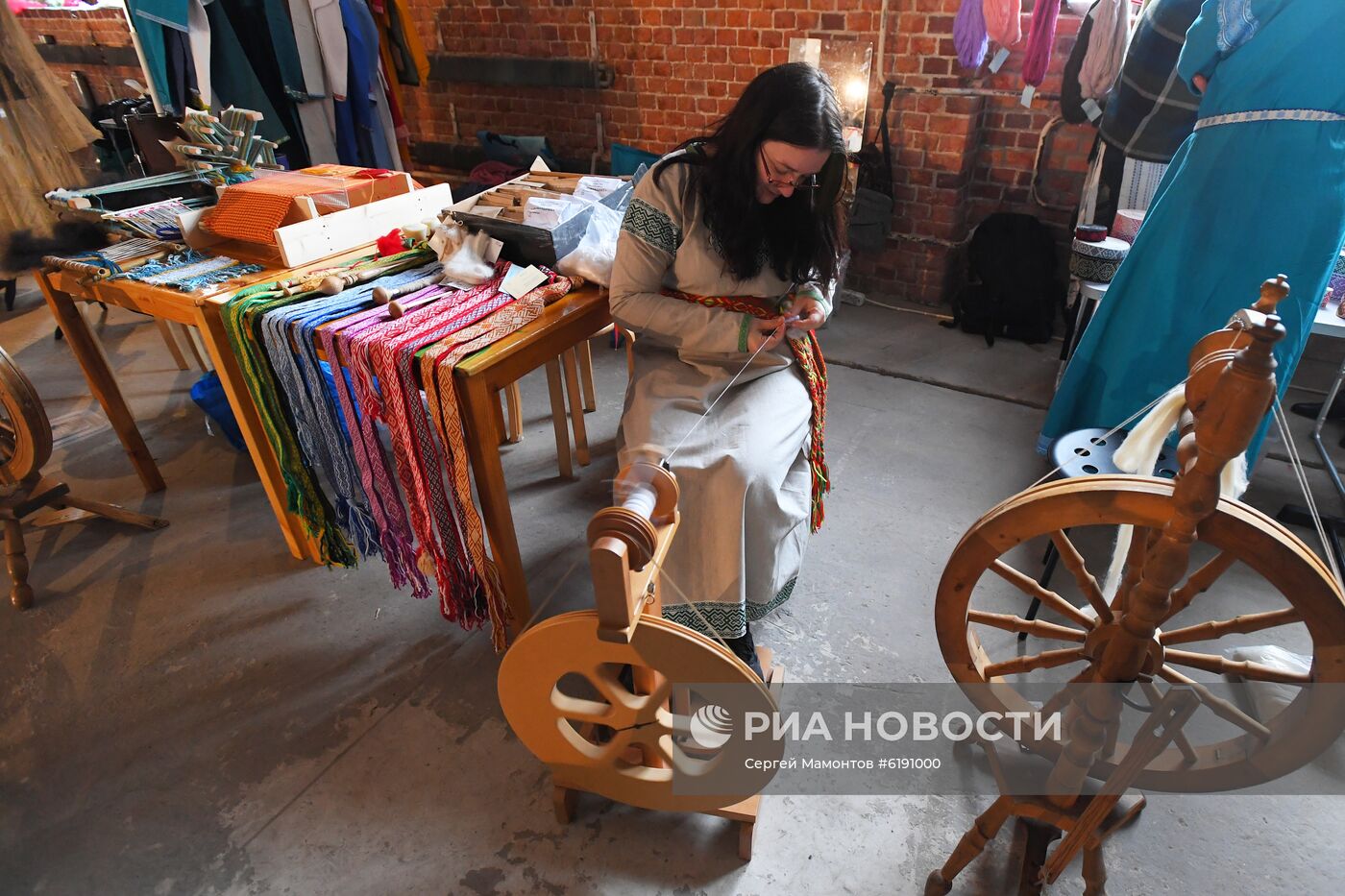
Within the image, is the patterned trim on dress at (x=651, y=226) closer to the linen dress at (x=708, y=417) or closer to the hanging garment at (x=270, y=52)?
the linen dress at (x=708, y=417)

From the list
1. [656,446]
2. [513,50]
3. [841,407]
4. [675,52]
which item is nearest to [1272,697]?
[656,446]

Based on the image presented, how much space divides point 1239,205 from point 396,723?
2.41m

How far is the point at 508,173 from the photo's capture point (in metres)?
4.12

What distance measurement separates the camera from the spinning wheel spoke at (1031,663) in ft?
3.76

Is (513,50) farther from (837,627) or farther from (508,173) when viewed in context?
(837,627)

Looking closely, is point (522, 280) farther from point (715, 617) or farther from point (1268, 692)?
point (1268, 692)

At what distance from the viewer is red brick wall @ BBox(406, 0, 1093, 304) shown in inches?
125

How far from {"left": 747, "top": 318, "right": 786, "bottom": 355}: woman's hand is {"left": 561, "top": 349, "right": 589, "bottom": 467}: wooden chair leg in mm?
888

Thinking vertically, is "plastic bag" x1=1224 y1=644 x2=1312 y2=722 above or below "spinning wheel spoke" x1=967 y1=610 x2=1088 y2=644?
below

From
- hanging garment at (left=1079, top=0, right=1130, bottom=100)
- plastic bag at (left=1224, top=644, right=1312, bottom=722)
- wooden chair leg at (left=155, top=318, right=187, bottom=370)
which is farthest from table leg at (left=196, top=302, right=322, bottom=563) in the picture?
hanging garment at (left=1079, top=0, right=1130, bottom=100)

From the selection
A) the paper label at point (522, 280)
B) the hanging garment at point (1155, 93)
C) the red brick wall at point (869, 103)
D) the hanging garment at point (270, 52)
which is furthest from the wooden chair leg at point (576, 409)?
the hanging garment at point (270, 52)

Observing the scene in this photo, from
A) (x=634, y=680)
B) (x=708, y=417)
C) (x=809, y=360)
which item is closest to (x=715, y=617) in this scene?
(x=634, y=680)

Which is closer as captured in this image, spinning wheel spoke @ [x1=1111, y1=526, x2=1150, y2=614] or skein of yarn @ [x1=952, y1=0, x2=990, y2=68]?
spinning wheel spoke @ [x1=1111, y1=526, x2=1150, y2=614]

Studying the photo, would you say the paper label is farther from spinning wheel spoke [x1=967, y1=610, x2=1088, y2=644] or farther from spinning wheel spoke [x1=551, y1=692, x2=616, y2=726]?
spinning wheel spoke [x1=967, y1=610, x2=1088, y2=644]
